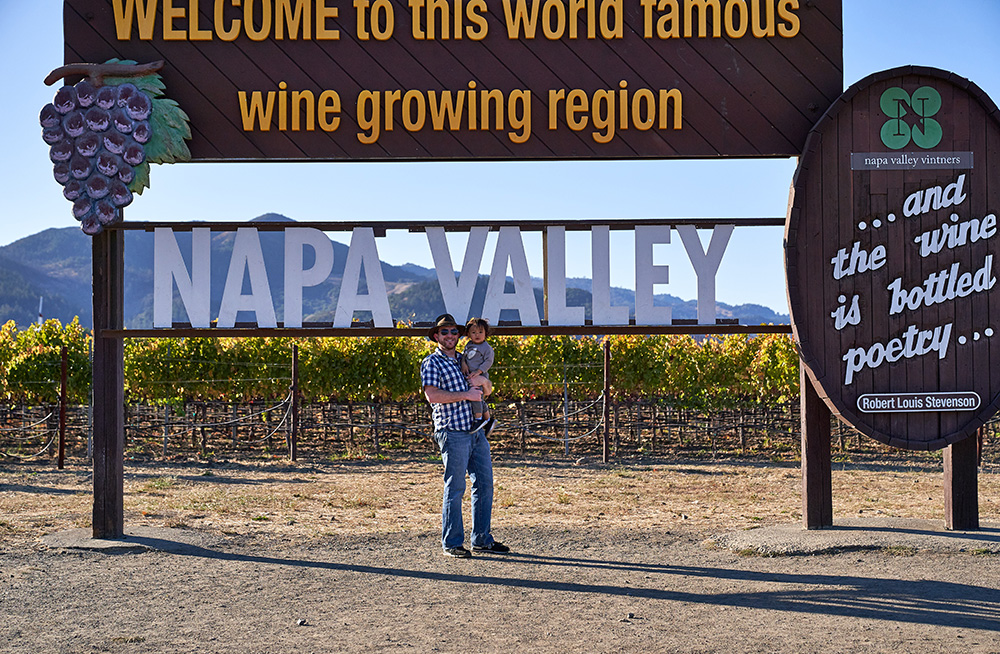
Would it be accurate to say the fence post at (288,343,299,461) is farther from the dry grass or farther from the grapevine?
the grapevine

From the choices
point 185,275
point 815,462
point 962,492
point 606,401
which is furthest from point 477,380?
point 606,401

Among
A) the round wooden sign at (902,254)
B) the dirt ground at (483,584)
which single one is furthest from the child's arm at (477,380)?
the round wooden sign at (902,254)

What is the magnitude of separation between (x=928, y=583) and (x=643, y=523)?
3.08 metres

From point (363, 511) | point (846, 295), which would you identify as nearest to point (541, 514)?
point (363, 511)

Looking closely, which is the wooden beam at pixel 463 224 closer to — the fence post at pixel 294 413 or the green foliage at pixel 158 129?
the green foliage at pixel 158 129

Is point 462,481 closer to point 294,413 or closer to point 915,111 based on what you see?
point 915,111

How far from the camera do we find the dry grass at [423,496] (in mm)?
8555

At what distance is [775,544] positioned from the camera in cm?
689

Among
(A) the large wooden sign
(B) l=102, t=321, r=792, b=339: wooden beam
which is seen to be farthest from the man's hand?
(A) the large wooden sign

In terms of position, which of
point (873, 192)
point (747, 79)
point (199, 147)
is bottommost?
point (873, 192)

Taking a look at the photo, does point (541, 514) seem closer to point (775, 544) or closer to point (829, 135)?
point (775, 544)

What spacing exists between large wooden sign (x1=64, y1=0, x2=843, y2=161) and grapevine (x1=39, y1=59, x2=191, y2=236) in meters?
0.24

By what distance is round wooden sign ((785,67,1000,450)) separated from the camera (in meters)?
7.03

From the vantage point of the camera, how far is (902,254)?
7094mm
